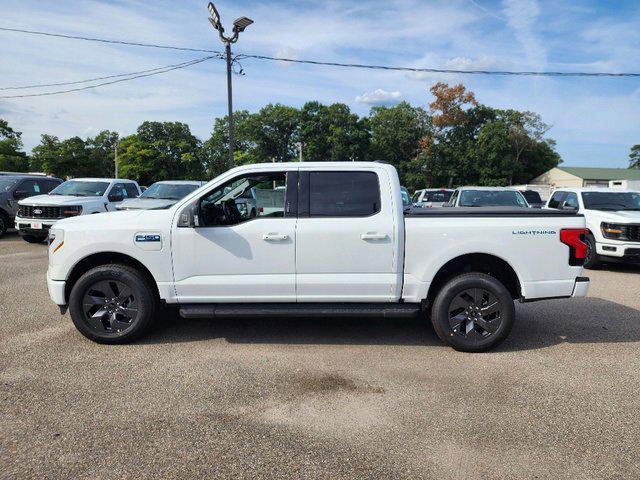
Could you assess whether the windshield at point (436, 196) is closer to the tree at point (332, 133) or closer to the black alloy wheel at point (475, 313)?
the black alloy wheel at point (475, 313)

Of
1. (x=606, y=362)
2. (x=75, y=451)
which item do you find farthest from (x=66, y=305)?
(x=606, y=362)

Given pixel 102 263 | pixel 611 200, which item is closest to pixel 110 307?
pixel 102 263

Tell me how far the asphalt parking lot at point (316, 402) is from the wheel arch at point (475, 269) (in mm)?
615

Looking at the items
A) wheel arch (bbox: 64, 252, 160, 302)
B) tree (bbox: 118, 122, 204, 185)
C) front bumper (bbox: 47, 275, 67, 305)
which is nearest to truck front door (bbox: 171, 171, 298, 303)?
wheel arch (bbox: 64, 252, 160, 302)

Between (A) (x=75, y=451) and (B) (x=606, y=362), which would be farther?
(B) (x=606, y=362)

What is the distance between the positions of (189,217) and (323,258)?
1369mm

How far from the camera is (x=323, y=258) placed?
177 inches

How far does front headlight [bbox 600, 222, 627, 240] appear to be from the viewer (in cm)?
880

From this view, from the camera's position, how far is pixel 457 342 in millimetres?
4543

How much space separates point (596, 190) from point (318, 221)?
8.74m

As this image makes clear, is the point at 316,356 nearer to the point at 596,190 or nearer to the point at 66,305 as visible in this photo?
the point at 66,305

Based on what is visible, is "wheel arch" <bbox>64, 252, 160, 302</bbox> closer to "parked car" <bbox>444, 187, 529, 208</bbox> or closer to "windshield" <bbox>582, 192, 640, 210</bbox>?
"parked car" <bbox>444, 187, 529, 208</bbox>

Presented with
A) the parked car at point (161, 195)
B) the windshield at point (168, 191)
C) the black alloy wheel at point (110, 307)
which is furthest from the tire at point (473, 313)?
the windshield at point (168, 191)

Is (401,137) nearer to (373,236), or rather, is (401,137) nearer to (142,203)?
(142,203)
